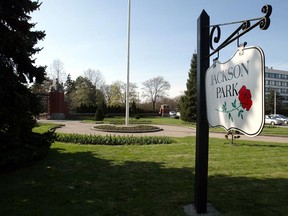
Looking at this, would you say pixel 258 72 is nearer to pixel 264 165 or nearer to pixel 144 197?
pixel 144 197

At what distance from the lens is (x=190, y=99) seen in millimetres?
34844

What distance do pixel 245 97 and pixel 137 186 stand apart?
141 inches

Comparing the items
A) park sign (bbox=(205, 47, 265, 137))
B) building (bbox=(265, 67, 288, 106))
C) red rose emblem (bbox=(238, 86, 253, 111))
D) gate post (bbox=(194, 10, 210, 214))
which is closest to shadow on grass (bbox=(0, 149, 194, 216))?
gate post (bbox=(194, 10, 210, 214))

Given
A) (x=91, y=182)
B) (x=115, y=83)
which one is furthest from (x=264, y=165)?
(x=115, y=83)

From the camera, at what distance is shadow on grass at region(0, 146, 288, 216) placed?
4.43 meters

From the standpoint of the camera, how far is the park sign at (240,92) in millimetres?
2859

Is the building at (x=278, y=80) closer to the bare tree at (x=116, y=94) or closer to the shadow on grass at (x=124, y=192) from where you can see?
the bare tree at (x=116, y=94)

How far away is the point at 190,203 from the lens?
185 inches

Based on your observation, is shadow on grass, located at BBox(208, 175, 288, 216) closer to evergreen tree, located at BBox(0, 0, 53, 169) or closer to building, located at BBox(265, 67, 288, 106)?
evergreen tree, located at BBox(0, 0, 53, 169)

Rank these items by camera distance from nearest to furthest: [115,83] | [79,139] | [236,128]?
1. [236,128]
2. [79,139]
3. [115,83]

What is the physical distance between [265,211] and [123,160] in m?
5.33

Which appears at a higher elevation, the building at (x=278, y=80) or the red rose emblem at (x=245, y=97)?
the building at (x=278, y=80)

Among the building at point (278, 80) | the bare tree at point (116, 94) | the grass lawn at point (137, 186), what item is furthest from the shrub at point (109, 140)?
the building at point (278, 80)

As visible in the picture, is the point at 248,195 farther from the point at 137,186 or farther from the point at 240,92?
the point at 240,92
